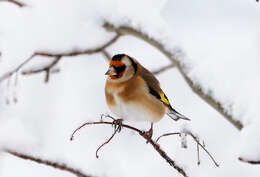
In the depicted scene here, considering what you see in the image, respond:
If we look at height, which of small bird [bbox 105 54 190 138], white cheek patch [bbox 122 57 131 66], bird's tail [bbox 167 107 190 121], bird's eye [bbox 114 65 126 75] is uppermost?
white cheek patch [bbox 122 57 131 66]

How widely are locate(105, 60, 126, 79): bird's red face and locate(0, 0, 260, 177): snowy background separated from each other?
24cm

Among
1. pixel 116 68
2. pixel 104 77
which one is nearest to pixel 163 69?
pixel 104 77

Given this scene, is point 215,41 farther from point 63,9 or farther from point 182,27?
point 63,9

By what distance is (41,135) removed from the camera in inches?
98.9

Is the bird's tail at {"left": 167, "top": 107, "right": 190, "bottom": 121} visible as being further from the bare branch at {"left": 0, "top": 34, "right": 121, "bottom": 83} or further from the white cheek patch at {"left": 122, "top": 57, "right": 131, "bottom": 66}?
the bare branch at {"left": 0, "top": 34, "right": 121, "bottom": 83}

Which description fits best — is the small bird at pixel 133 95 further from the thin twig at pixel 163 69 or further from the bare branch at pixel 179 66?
the thin twig at pixel 163 69

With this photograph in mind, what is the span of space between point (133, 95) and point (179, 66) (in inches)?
9.9

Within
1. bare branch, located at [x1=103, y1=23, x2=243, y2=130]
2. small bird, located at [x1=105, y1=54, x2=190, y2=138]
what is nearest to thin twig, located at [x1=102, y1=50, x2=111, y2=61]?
bare branch, located at [x1=103, y1=23, x2=243, y2=130]

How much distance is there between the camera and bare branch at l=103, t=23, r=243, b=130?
1.93 m

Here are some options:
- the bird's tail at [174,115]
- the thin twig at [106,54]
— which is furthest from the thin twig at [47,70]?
the bird's tail at [174,115]

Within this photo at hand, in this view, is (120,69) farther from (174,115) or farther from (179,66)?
(174,115)

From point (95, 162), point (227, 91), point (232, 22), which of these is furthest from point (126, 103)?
point (232, 22)

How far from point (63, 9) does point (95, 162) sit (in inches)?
38.2

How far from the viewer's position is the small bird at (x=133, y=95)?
2.22 m
